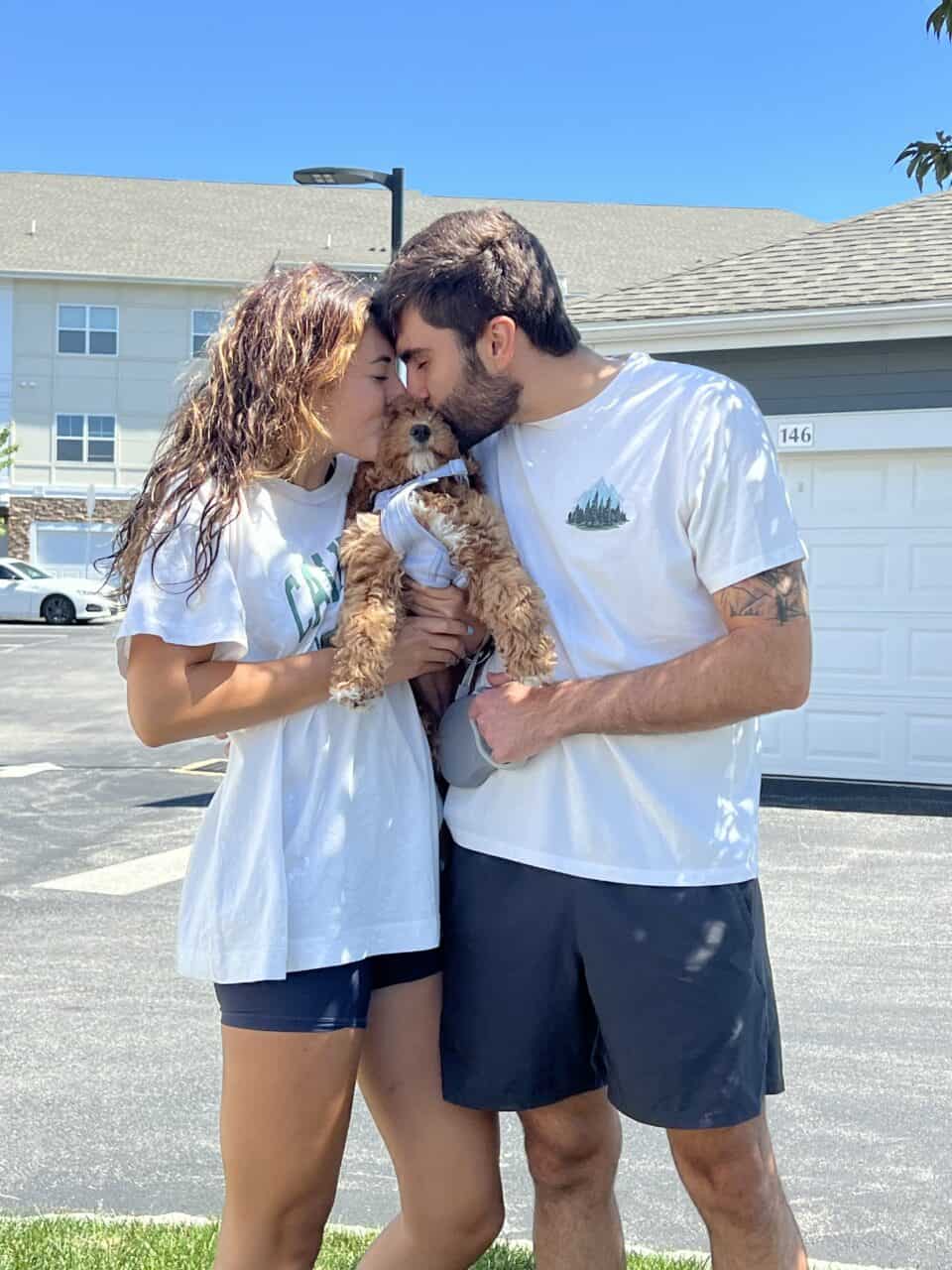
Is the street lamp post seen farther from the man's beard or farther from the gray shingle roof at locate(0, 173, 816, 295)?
the gray shingle roof at locate(0, 173, 816, 295)

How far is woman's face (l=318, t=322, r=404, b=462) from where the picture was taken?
102 inches

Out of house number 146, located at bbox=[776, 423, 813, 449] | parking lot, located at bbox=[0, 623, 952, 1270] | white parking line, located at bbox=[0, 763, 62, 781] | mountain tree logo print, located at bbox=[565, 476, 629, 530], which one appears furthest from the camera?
white parking line, located at bbox=[0, 763, 62, 781]

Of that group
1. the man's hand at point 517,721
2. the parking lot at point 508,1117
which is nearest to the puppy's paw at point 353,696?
the man's hand at point 517,721

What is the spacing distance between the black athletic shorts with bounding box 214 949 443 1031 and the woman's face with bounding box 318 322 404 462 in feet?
3.10

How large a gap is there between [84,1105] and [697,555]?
3.10 meters

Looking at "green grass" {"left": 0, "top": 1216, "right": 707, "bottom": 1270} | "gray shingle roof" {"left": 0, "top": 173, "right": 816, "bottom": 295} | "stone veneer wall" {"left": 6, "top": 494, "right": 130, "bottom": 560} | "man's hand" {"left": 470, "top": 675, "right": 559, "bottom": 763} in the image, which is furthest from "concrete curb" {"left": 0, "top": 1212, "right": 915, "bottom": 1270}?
"stone veneer wall" {"left": 6, "top": 494, "right": 130, "bottom": 560}

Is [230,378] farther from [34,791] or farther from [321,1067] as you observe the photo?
[34,791]

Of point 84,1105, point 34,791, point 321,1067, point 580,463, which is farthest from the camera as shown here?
point 34,791

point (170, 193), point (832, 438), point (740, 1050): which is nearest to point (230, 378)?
point (740, 1050)

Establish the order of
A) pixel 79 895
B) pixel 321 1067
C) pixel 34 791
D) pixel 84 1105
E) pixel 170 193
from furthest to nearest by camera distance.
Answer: pixel 170 193, pixel 34 791, pixel 79 895, pixel 84 1105, pixel 321 1067

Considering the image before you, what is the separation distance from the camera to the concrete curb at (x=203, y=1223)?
136 inches

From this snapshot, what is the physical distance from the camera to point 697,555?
248 cm

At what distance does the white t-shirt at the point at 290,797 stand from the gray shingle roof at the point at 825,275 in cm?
904

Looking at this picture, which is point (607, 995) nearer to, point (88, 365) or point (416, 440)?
point (416, 440)
